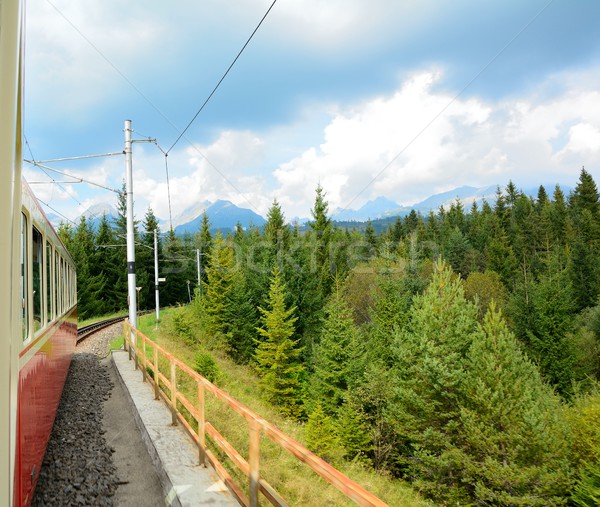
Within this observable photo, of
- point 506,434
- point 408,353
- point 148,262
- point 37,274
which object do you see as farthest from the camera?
point 148,262

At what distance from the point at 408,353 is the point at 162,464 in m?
24.7

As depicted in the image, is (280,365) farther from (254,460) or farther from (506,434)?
(254,460)

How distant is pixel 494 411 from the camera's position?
78.3ft

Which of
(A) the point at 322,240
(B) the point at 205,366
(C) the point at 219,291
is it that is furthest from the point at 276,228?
(B) the point at 205,366

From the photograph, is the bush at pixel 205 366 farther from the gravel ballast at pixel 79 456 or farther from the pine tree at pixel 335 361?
the pine tree at pixel 335 361

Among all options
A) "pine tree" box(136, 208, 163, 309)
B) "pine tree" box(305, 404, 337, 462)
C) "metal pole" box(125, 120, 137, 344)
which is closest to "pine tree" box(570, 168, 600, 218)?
"pine tree" box(136, 208, 163, 309)

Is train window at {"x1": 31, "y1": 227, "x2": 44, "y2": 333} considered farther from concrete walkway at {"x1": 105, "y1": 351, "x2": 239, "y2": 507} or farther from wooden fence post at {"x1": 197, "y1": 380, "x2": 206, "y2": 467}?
concrete walkway at {"x1": 105, "y1": 351, "x2": 239, "y2": 507}

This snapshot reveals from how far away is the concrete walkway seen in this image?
4.92 metres

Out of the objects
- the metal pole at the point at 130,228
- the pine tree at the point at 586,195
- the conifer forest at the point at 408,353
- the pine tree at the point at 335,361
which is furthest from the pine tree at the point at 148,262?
the pine tree at the point at 586,195

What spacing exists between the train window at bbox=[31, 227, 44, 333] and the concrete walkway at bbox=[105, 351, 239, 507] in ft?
7.70

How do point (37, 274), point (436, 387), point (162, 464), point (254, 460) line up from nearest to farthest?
point (254, 460) < point (37, 274) < point (162, 464) < point (436, 387)

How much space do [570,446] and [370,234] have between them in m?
68.2

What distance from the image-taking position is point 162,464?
18.8 feet

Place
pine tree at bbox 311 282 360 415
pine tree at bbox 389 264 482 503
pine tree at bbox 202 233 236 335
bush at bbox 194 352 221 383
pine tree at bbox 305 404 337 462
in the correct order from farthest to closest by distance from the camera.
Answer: pine tree at bbox 202 233 236 335 → pine tree at bbox 311 282 360 415 → pine tree at bbox 389 264 482 503 → pine tree at bbox 305 404 337 462 → bush at bbox 194 352 221 383
